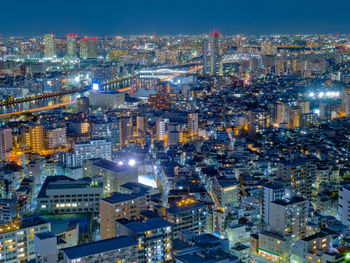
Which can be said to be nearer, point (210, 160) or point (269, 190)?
point (269, 190)

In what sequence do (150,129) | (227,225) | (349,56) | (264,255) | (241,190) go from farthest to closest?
(349,56) → (150,129) → (241,190) → (227,225) → (264,255)

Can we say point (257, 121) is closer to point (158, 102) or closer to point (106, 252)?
point (158, 102)

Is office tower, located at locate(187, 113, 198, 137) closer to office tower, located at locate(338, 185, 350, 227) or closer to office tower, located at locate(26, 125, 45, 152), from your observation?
office tower, located at locate(26, 125, 45, 152)

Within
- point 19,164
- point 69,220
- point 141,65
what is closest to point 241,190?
point 69,220

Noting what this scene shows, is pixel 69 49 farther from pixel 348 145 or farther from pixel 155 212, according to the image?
pixel 155 212

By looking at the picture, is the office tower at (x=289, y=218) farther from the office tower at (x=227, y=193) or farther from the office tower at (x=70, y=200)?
the office tower at (x=70, y=200)

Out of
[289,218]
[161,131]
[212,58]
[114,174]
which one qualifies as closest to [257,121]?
[161,131]

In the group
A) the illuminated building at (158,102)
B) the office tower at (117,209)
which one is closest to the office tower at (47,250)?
the office tower at (117,209)
